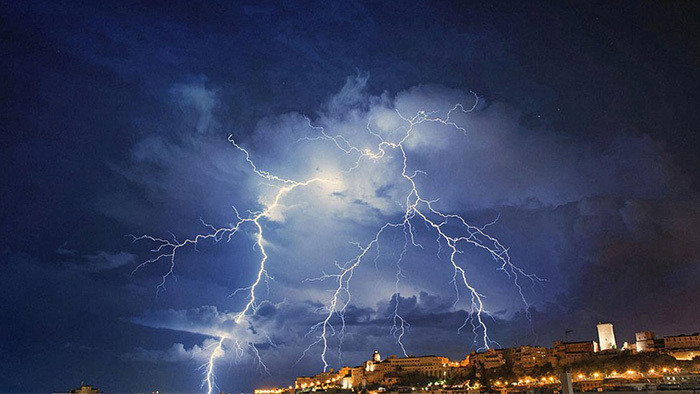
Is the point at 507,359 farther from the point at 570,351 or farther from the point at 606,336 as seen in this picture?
the point at 606,336

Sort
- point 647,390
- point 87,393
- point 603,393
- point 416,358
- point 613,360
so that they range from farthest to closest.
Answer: point 416,358 < point 613,360 < point 87,393 < point 603,393 < point 647,390

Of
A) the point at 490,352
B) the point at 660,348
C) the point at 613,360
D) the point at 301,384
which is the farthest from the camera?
the point at 301,384

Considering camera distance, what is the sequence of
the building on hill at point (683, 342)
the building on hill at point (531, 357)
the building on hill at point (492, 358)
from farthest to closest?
1. the building on hill at point (492, 358)
2. the building on hill at point (531, 357)
3. the building on hill at point (683, 342)

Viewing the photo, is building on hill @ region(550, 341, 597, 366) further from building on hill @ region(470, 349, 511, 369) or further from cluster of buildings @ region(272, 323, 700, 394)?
building on hill @ region(470, 349, 511, 369)

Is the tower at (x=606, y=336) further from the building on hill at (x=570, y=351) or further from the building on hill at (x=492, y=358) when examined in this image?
the building on hill at (x=492, y=358)

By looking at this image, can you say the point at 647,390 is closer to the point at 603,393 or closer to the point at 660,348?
the point at 603,393

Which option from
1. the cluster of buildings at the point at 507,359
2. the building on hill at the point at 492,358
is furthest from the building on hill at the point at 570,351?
the building on hill at the point at 492,358

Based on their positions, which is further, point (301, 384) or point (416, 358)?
point (301, 384)

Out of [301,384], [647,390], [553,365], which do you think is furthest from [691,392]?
[301,384]
